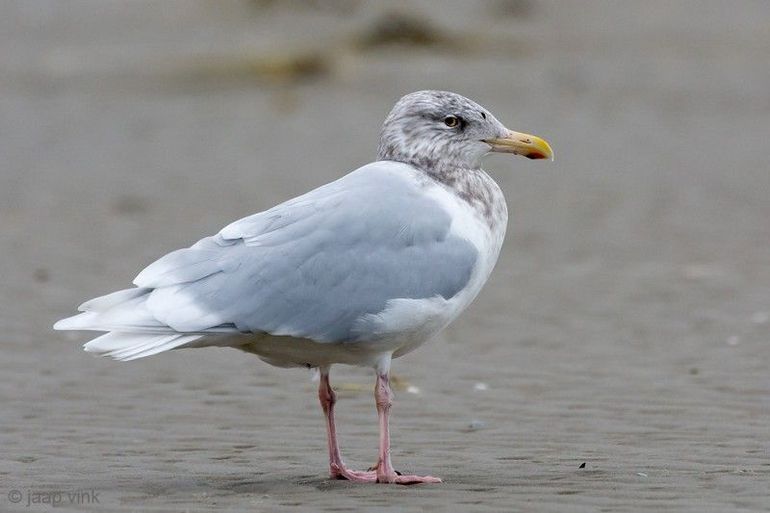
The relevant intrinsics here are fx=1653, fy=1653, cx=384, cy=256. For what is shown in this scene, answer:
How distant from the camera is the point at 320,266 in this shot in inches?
260

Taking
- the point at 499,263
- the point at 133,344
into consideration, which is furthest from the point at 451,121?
the point at 499,263

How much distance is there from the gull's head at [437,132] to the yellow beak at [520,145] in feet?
0.10

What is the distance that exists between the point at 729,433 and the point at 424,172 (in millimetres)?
1853

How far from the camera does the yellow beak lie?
24.1 feet

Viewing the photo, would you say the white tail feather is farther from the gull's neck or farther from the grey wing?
the gull's neck

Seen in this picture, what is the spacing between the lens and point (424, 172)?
7098 mm

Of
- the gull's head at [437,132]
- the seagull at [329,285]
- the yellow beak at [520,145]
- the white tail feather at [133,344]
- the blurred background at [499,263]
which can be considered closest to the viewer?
the white tail feather at [133,344]

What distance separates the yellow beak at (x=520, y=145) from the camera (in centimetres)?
733

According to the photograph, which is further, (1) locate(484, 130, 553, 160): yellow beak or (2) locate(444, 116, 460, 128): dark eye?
(1) locate(484, 130, 553, 160): yellow beak

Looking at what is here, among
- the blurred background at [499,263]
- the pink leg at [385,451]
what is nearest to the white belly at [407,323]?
the pink leg at [385,451]

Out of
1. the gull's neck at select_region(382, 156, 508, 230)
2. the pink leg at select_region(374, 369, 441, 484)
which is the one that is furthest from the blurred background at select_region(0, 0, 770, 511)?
the gull's neck at select_region(382, 156, 508, 230)

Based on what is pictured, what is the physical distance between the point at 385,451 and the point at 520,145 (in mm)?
1586

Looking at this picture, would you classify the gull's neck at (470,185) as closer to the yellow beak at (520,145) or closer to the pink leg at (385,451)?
the yellow beak at (520,145)

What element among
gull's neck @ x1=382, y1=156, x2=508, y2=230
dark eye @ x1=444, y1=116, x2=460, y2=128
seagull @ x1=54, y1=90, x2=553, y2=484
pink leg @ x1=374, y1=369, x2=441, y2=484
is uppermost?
dark eye @ x1=444, y1=116, x2=460, y2=128
